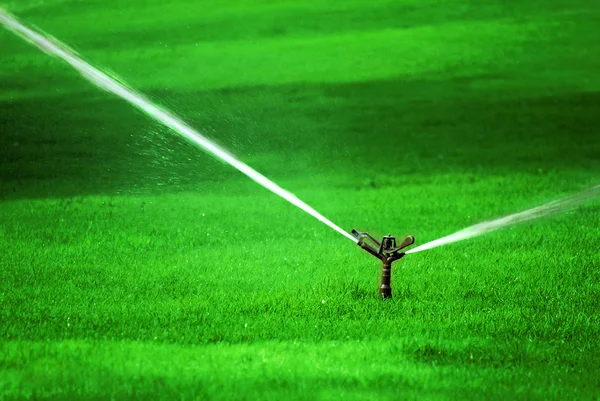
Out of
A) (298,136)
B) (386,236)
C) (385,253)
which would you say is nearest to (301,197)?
(298,136)

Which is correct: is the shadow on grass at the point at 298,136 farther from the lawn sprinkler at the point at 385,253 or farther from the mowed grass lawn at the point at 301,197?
the lawn sprinkler at the point at 385,253

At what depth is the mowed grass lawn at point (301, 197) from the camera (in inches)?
281

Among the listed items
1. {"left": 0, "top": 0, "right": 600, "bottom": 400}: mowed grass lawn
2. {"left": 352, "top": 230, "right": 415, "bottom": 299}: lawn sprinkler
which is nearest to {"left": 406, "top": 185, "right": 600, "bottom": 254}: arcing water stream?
{"left": 0, "top": 0, "right": 600, "bottom": 400}: mowed grass lawn

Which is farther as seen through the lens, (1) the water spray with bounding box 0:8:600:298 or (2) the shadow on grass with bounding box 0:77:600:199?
(2) the shadow on grass with bounding box 0:77:600:199

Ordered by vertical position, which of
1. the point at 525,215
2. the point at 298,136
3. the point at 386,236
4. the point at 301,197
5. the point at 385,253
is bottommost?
the point at 385,253

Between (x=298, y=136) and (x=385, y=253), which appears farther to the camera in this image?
(x=298, y=136)

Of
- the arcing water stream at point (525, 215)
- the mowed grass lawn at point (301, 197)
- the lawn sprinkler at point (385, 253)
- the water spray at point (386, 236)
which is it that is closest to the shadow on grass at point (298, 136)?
the mowed grass lawn at point (301, 197)

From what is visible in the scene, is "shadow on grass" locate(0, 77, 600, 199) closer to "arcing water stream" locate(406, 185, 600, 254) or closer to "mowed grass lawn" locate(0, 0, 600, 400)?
"mowed grass lawn" locate(0, 0, 600, 400)

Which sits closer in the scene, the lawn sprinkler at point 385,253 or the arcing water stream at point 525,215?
the lawn sprinkler at point 385,253

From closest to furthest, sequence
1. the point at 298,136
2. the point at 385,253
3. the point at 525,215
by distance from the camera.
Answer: the point at 385,253 → the point at 525,215 → the point at 298,136

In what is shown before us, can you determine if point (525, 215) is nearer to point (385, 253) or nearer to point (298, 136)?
point (385, 253)

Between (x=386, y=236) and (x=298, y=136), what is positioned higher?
(x=298, y=136)

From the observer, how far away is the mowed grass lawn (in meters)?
7.15

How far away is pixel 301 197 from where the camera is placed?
1725cm
